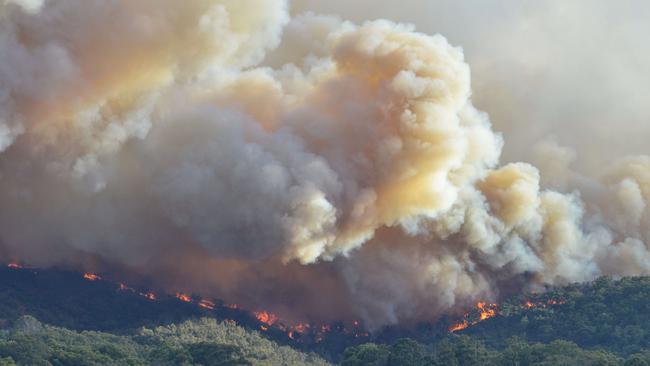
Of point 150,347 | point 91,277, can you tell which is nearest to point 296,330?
point 150,347

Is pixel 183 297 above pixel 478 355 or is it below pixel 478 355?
above

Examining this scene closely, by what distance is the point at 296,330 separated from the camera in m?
83.4

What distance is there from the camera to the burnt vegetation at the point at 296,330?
248 feet

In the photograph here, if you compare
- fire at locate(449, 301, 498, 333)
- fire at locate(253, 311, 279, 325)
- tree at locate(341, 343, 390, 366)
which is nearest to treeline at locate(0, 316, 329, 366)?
fire at locate(253, 311, 279, 325)

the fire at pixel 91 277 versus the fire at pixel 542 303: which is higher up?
the fire at pixel 542 303

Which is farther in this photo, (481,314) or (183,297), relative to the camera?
(481,314)

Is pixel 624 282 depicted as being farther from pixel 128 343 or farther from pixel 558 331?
→ pixel 128 343

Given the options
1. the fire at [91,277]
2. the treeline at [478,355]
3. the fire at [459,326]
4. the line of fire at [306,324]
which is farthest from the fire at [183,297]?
the fire at [459,326]

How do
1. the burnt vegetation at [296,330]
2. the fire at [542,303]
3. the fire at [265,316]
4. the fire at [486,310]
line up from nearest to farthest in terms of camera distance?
the burnt vegetation at [296,330] → the fire at [265,316] → the fire at [542,303] → the fire at [486,310]

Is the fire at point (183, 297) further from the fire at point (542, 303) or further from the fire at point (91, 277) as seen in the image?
the fire at point (542, 303)

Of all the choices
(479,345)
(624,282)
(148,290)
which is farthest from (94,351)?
(624,282)

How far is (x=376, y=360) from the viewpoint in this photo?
252ft

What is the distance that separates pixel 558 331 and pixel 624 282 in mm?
3997

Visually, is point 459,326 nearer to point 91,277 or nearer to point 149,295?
point 149,295
